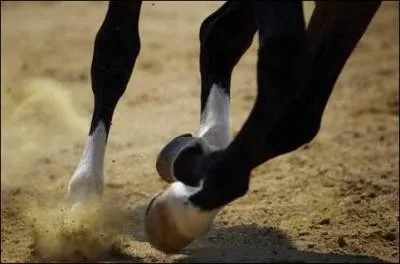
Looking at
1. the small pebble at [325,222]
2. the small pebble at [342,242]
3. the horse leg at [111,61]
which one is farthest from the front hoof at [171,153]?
the small pebble at [325,222]

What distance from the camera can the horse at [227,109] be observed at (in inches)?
106

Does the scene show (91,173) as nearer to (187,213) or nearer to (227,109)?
(227,109)

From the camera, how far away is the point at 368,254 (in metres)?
3.59

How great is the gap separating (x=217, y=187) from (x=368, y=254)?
1.12 metres

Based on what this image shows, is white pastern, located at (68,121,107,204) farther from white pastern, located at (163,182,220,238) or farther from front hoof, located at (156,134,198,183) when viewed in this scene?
white pastern, located at (163,182,220,238)

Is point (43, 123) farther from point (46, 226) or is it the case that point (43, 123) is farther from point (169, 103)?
point (46, 226)

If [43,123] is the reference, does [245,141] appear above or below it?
above

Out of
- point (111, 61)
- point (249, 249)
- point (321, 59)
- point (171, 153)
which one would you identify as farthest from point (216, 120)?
point (111, 61)

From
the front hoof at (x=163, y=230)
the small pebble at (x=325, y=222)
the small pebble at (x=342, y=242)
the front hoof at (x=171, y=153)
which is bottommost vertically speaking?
the small pebble at (x=325, y=222)

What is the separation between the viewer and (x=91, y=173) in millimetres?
3525

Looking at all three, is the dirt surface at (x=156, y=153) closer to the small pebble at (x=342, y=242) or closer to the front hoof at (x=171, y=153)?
the small pebble at (x=342, y=242)

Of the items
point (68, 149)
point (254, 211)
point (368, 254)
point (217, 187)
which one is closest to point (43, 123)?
point (68, 149)

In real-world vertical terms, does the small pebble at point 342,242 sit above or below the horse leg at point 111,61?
below

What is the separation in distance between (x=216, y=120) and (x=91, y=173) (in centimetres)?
63
